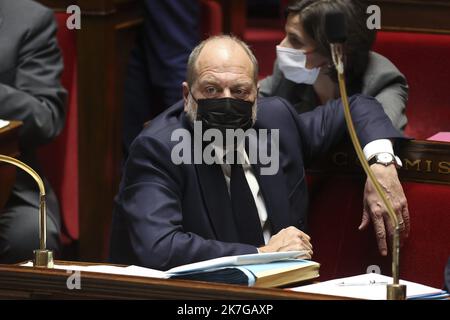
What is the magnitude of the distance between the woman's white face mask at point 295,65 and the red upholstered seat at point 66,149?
697 mm

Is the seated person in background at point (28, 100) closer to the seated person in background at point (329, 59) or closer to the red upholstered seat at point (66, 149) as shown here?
the red upholstered seat at point (66, 149)

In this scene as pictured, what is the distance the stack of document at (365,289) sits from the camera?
1.74 metres

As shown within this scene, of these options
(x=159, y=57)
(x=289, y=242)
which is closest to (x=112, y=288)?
(x=289, y=242)

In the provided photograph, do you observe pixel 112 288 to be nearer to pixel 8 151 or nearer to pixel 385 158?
pixel 385 158

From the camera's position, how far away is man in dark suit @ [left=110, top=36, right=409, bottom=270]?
220 centimetres

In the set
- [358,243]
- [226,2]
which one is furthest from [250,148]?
[226,2]

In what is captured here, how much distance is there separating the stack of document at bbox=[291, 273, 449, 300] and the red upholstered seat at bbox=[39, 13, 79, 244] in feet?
4.86

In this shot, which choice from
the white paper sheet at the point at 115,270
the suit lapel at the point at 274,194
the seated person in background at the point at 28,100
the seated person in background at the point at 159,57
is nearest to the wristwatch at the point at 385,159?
the suit lapel at the point at 274,194

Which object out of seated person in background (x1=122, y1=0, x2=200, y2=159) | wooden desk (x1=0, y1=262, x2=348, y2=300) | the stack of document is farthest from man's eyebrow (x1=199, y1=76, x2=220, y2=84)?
seated person in background (x1=122, y1=0, x2=200, y2=159)

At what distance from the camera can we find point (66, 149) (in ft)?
10.4

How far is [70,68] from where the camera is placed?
317 centimetres

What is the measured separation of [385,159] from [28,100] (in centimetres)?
102
